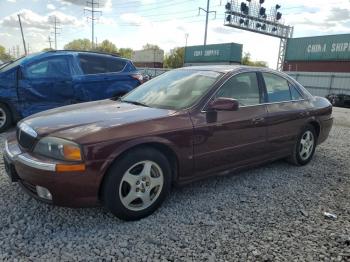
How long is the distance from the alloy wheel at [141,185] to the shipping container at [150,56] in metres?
61.6

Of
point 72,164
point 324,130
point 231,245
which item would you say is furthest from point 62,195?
point 324,130

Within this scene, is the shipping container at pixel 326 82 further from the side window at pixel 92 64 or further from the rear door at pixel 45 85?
the rear door at pixel 45 85

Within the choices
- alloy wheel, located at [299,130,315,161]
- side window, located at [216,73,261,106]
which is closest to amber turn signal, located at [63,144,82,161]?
side window, located at [216,73,261,106]

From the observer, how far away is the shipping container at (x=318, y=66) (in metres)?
36.5

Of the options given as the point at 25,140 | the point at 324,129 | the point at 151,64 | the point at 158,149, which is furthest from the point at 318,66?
the point at 25,140

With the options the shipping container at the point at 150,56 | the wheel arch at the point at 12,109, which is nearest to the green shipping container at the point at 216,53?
the shipping container at the point at 150,56

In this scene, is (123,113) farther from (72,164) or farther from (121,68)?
(121,68)

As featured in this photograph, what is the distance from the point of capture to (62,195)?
2.77 m

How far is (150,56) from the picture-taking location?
64.3m

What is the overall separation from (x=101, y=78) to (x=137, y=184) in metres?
4.57

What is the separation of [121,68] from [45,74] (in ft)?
5.74

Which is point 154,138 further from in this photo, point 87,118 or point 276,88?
point 276,88

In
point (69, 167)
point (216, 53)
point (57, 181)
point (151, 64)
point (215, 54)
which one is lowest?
point (57, 181)

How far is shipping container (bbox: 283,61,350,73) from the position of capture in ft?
120
